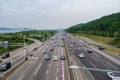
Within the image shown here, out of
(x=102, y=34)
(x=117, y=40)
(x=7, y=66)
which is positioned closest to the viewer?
(x=7, y=66)

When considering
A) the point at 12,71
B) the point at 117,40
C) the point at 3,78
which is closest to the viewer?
the point at 3,78

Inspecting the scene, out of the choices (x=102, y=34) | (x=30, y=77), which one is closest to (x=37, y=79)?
(x=30, y=77)

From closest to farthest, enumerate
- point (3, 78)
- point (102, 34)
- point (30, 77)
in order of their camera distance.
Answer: point (3, 78), point (30, 77), point (102, 34)

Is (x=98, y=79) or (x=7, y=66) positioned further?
(x=7, y=66)

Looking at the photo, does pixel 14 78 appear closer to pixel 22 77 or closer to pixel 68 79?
pixel 22 77

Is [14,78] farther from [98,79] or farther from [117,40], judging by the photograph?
[117,40]

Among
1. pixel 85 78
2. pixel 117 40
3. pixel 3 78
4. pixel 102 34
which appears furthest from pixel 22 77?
pixel 102 34

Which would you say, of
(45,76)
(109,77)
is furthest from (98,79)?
(45,76)

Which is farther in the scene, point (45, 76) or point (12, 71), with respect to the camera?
point (12, 71)

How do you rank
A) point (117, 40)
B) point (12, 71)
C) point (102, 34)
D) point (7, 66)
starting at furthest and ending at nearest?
1. point (102, 34)
2. point (117, 40)
3. point (7, 66)
4. point (12, 71)
